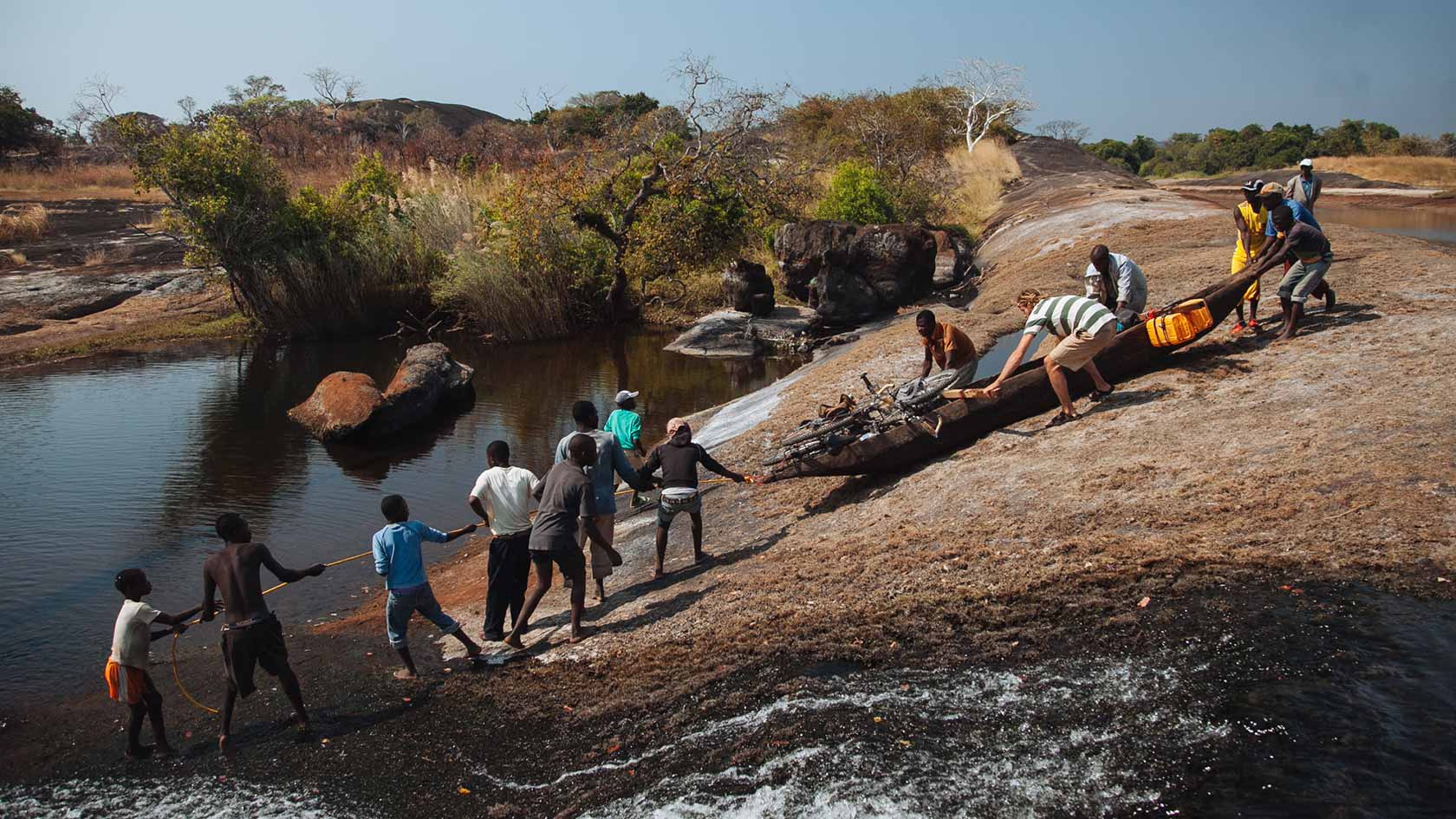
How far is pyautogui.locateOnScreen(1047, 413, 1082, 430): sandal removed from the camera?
9.77 meters

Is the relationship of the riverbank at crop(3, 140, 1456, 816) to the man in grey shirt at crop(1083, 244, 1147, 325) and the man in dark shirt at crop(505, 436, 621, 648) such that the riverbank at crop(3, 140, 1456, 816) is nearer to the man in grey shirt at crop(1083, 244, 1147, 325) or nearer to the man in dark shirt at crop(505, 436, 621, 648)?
the man in dark shirt at crop(505, 436, 621, 648)

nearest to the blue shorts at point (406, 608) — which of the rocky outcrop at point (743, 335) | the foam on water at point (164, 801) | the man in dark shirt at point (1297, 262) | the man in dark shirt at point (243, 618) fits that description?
the man in dark shirt at point (243, 618)

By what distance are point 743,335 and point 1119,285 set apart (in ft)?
47.0

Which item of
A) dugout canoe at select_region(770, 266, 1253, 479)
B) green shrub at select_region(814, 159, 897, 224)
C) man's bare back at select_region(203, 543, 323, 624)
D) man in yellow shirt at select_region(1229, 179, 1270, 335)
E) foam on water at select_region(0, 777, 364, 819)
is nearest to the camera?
foam on water at select_region(0, 777, 364, 819)

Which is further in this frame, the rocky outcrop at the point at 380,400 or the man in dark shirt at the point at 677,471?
the rocky outcrop at the point at 380,400

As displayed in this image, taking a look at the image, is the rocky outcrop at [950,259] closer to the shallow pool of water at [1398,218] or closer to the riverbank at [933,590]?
the shallow pool of water at [1398,218]

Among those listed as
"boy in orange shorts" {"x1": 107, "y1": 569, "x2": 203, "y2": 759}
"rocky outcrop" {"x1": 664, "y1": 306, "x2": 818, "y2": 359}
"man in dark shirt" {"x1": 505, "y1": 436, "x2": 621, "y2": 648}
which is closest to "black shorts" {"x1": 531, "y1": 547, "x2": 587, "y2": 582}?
"man in dark shirt" {"x1": 505, "y1": 436, "x2": 621, "y2": 648}

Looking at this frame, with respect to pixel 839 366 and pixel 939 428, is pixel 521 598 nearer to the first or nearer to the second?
pixel 939 428

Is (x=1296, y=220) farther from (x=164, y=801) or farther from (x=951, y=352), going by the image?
(x=164, y=801)

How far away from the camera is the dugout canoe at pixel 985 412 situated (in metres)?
9.64

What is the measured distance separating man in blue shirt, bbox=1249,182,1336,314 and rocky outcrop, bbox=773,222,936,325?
13.1 m

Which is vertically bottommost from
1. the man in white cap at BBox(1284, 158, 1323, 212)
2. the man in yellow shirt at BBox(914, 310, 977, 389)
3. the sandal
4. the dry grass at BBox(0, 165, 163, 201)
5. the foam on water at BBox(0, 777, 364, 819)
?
the foam on water at BBox(0, 777, 364, 819)

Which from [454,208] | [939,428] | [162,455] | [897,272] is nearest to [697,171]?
[897,272]

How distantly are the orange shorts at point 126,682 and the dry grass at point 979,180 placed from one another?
31.9m
